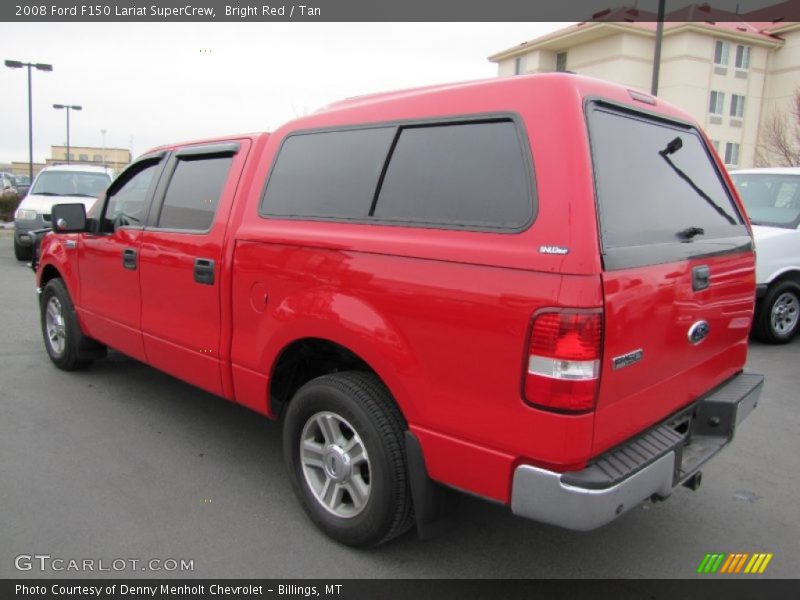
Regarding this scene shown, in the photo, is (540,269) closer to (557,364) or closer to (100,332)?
(557,364)

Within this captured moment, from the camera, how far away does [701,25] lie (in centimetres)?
3784

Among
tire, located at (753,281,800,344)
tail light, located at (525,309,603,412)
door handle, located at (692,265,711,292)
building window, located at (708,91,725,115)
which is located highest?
building window, located at (708,91,725,115)

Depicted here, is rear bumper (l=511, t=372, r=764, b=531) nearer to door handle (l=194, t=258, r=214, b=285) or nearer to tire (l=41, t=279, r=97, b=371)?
door handle (l=194, t=258, r=214, b=285)

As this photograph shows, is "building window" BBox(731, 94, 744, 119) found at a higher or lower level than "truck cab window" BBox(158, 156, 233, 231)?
higher

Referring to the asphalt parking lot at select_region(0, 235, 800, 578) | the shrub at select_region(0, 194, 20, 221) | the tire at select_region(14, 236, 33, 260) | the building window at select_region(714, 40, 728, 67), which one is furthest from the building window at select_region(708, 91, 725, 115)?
the asphalt parking lot at select_region(0, 235, 800, 578)

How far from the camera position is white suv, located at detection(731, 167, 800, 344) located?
679cm

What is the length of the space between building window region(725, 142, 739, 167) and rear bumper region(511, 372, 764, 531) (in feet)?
145

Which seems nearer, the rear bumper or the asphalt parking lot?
the rear bumper

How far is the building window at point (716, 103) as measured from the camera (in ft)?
131

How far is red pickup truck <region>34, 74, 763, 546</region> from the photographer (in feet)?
7.11

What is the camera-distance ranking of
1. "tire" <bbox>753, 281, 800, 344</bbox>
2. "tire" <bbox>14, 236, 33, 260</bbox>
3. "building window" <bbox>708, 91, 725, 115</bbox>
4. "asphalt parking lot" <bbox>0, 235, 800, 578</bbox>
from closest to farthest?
"asphalt parking lot" <bbox>0, 235, 800, 578</bbox> < "tire" <bbox>753, 281, 800, 344</bbox> < "tire" <bbox>14, 236, 33, 260</bbox> < "building window" <bbox>708, 91, 725, 115</bbox>

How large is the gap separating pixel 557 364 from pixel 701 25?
43.4 meters

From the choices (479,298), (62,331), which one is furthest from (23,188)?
(479,298)

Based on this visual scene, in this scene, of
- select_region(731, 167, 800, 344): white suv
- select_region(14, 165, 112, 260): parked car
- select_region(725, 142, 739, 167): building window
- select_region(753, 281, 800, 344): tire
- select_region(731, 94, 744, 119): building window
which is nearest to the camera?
select_region(731, 167, 800, 344): white suv
